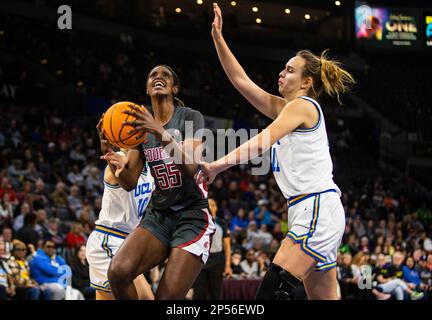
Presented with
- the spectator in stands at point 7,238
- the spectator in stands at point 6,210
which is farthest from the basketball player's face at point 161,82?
the spectator in stands at point 6,210

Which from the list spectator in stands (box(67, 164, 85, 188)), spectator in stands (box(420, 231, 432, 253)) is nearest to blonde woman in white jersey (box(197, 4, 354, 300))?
spectator in stands (box(67, 164, 85, 188))

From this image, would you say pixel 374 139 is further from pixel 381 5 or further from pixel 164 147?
pixel 164 147

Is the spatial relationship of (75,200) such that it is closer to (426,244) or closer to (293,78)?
(426,244)

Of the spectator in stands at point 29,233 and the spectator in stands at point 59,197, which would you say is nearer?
the spectator in stands at point 29,233

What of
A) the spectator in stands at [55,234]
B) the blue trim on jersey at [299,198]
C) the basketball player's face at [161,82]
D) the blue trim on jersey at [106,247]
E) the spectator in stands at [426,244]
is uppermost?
the basketball player's face at [161,82]

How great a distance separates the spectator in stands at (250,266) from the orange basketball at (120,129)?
286 inches

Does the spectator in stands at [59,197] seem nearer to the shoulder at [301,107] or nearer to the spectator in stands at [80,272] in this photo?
the spectator in stands at [80,272]

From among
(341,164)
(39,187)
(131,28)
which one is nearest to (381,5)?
(341,164)

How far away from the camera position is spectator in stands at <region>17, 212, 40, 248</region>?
10.3 m

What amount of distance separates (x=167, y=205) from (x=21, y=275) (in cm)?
519

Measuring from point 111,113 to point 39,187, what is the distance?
8.30m

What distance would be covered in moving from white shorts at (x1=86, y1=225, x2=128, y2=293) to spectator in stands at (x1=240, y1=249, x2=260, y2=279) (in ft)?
20.3

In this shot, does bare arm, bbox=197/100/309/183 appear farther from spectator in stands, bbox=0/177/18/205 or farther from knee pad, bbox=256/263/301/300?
spectator in stands, bbox=0/177/18/205

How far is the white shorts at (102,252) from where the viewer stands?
218 inches
